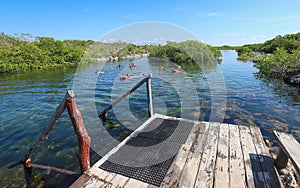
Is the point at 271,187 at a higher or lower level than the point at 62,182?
higher

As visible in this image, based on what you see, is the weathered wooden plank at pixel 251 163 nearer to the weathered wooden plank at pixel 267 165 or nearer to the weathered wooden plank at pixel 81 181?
the weathered wooden plank at pixel 267 165

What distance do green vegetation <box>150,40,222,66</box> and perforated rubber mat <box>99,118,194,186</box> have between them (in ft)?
55.2

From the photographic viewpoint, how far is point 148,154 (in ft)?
9.84

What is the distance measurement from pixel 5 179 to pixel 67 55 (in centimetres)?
2873

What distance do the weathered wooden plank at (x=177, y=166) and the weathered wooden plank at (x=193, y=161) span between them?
5 centimetres

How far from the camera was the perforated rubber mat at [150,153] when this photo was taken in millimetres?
2478

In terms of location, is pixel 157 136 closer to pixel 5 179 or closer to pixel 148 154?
pixel 148 154

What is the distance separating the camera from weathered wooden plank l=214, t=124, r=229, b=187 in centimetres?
222

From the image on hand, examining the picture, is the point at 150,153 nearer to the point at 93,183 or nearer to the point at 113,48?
the point at 93,183

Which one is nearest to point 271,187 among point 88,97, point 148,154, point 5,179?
point 148,154

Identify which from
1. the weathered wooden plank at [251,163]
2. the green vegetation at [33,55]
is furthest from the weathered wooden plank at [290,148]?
the green vegetation at [33,55]

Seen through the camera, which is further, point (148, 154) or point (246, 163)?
point (148, 154)

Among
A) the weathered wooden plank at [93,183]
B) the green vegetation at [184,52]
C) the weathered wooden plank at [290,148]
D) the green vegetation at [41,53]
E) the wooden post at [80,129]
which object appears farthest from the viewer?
the green vegetation at [184,52]

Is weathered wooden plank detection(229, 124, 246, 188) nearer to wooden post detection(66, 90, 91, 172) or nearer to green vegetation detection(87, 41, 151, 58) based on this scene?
wooden post detection(66, 90, 91, 172)
